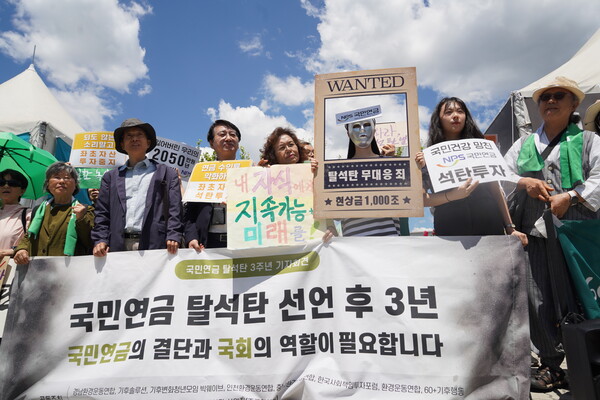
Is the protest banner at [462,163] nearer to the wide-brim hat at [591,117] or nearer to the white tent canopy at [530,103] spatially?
the wide-brim hat at [591,117]

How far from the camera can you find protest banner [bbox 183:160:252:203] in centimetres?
344

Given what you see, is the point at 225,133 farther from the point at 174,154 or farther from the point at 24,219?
the point at 24,219

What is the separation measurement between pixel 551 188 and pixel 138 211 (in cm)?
324

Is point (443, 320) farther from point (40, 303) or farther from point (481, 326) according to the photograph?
point (40, 303)

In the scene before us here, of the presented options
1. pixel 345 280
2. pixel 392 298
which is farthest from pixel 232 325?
pixel 392 298

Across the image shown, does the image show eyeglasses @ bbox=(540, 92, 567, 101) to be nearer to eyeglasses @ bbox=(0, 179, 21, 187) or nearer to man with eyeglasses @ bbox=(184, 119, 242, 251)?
man with eyeglasses @ bbox=(184, 119, 242, 251)

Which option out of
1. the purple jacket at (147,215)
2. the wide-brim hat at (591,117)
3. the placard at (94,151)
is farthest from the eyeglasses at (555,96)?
the placard at (94,151)

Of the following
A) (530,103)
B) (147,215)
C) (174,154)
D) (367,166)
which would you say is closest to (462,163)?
(367,166)

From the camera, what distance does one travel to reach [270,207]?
310cm

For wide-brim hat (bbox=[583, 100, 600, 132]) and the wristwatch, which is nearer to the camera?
the wristwatch

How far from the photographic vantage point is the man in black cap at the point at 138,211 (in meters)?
3.21

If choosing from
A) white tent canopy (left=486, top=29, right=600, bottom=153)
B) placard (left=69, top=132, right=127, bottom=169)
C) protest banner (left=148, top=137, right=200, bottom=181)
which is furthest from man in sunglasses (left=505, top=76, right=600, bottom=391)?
placard (left=69, top=132, right=127, bottom=169)

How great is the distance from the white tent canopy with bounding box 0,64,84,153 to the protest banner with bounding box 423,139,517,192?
8.61 meters

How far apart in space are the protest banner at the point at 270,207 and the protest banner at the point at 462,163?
921 mm
